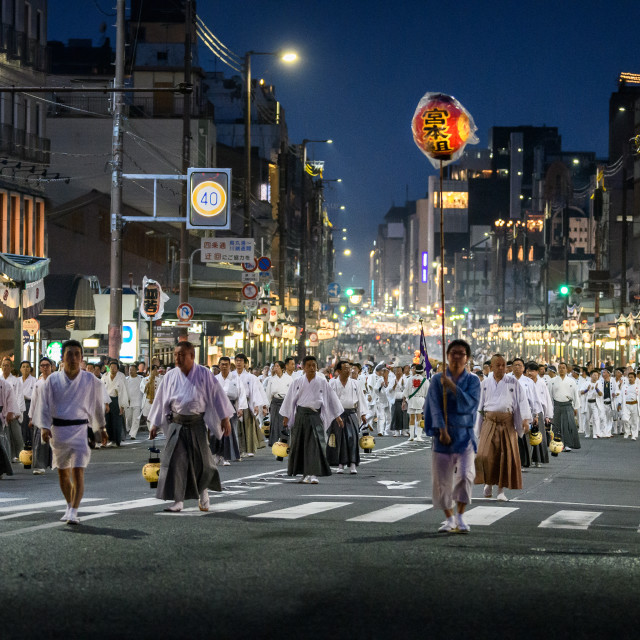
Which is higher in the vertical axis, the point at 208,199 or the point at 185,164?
the point at 185,164

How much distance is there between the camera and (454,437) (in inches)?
417

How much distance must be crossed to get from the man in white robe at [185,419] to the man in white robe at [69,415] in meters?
0.75

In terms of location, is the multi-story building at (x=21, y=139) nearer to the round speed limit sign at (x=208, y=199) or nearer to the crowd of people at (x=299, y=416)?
the round speed limit sign at (x=208, y=199)

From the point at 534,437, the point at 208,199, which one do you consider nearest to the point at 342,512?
the point at 534,437

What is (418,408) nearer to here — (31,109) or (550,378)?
(550,378)

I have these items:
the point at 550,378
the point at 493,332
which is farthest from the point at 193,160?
the point at 493,332

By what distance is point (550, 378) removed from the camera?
26.8 metres

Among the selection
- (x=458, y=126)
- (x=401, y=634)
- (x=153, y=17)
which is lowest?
(x=401, y=634)

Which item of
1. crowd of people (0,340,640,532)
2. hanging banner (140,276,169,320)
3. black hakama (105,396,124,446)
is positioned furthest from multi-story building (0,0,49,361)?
black hakama (105,396,124,446)

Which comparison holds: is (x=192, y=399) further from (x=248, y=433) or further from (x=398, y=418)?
(x=398, y=418)

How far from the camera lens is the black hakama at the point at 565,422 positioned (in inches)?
1036

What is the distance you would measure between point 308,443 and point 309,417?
378mm

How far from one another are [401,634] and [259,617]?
829 millimetres

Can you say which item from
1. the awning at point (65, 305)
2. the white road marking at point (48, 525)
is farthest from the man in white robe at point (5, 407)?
the awning at point (65, 305)
